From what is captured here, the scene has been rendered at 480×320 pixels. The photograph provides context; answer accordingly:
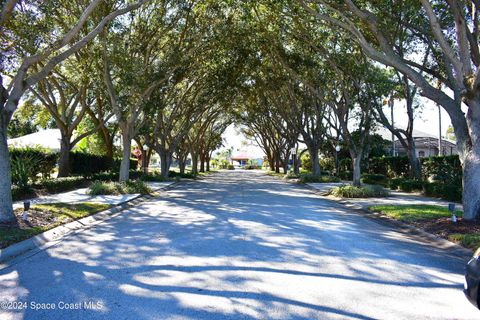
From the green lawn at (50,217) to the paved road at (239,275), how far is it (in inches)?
31.3

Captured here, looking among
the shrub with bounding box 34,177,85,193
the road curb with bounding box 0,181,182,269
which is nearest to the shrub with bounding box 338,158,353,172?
the shrub with bounding box 34,177,85,193

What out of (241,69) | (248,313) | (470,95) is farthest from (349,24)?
(241,69)

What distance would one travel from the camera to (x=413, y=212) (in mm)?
12586

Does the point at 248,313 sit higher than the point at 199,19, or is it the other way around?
the point at 199,19

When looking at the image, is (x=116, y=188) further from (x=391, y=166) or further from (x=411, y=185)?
(x=391, y=166)

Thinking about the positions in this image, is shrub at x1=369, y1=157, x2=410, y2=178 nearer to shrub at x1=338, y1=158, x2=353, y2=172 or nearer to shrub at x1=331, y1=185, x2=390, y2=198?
shrub at x1=338, y1=158, x2=353, y2=172

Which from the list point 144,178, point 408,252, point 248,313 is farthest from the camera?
point 144,178

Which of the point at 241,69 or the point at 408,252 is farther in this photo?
the point at 241,69

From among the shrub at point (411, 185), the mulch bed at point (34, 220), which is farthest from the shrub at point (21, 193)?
the shrub at point (411, 185)

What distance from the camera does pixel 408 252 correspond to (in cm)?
796

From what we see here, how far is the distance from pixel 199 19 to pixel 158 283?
1784 centimetres

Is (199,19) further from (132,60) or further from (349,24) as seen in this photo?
(349,24)

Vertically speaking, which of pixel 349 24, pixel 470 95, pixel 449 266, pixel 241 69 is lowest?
pixel 449 266

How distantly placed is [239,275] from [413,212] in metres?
8.22
